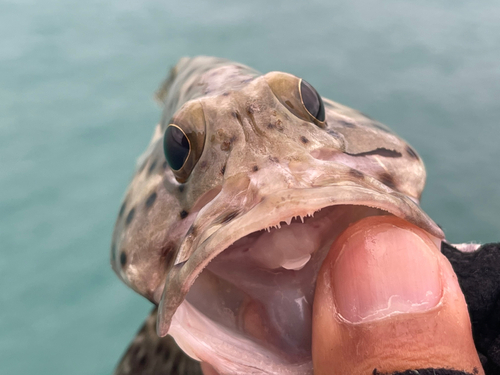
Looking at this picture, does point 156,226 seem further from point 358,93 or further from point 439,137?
point 358,93

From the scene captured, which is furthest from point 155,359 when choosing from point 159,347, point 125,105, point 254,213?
point 125,105

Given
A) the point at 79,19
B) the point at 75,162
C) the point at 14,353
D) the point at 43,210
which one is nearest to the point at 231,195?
the point at 14,353

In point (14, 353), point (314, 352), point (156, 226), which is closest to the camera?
point (314, 352)

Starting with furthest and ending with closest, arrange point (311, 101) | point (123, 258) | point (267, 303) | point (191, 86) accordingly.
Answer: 1. point (191, 86)
2. point (123, 258)
3. point (311, 101)
4. point (267, 303)

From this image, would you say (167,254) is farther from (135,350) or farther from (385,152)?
(135,350)

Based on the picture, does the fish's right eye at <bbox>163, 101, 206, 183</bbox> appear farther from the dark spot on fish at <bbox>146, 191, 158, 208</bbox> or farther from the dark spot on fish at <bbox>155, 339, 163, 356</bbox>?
the dark spot on fish at <bbox>155, 339, 163, 356</bbox>

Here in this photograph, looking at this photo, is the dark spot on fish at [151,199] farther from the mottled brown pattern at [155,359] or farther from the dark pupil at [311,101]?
the mottled brown pattern at [155,359]

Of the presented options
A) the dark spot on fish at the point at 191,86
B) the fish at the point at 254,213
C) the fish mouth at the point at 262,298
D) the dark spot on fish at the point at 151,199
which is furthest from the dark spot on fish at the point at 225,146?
the dark spot on fish at the point at 191,86

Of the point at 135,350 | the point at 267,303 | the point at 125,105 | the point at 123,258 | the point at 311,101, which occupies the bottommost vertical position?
the point at 125,105
